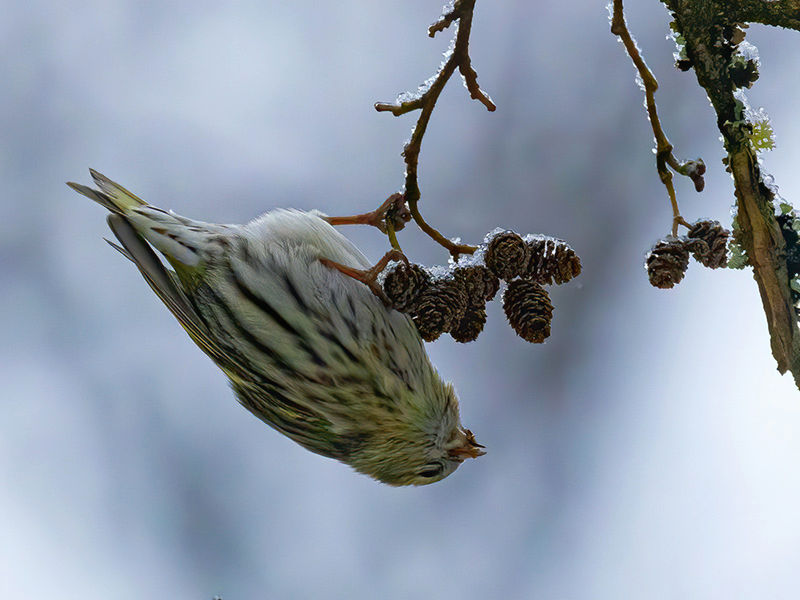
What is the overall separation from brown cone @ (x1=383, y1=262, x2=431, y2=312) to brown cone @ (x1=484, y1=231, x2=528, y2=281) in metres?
0.13

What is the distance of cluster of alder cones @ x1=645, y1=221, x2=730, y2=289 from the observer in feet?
4.05

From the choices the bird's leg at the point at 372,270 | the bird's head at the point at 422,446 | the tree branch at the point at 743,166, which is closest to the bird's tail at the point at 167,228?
the bird's leg at the point at 372,270

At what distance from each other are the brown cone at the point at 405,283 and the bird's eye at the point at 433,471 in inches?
20.9

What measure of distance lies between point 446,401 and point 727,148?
31.4 inches

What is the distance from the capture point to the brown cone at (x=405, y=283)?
1.39m

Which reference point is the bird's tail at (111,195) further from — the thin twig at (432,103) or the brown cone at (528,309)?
the brown cone at (528,309)

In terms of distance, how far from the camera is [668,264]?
126 cm

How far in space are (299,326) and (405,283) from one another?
0.99ft

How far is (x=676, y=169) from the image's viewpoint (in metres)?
1.33

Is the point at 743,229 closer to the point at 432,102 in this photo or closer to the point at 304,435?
the point at 432,102

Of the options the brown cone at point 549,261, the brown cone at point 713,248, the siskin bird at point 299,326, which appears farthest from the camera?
the siskin bird at point 299,326

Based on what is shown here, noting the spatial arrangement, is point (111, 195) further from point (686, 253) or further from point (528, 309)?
point (686, 253)

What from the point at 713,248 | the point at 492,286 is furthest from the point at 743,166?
the point at 492,286

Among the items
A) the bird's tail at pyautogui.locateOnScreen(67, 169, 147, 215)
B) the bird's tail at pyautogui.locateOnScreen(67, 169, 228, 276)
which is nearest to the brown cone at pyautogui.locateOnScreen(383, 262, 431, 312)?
the bird's tail at pyautogui.locateOnScreen(67, 169, 228, 276)
